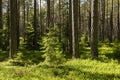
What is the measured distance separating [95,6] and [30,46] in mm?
17448

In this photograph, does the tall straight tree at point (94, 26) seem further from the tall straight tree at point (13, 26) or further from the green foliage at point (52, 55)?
the tall straight tree at point (13, 26)

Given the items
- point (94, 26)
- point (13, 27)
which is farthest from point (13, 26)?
point (94, 26)

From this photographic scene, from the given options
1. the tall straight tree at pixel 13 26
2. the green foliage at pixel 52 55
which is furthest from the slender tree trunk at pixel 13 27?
the green foliage at pixel 52 55

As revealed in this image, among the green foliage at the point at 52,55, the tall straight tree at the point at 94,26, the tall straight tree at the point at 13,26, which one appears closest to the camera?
the tall straight tree at the point at 94,26

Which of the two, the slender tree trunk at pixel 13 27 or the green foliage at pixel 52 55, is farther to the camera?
the slender tree trunk at pixel 13 27

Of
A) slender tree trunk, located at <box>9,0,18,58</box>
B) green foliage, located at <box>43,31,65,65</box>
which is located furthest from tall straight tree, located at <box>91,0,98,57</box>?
slender tree trunk, located at <box>9,0,18,58</box>

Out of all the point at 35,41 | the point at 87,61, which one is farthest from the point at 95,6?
the point at 35,41

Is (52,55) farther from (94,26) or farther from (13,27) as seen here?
(13,27)

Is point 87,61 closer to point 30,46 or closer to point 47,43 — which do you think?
point 47,43

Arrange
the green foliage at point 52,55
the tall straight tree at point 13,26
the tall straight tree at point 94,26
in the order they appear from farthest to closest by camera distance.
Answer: the tall straight tree at point 13,26
the green foliage at point 52,55
the tall straight tree at point 94,26

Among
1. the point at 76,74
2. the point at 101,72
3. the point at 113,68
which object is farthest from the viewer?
the point at 113,68

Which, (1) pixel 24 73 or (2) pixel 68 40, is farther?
(2) pixel 68 40

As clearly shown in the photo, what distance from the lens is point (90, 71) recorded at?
11.0 m

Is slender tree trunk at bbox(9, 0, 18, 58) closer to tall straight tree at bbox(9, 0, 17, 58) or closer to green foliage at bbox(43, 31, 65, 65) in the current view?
tall straight tree at bbox(9, 0, 17, 58)
